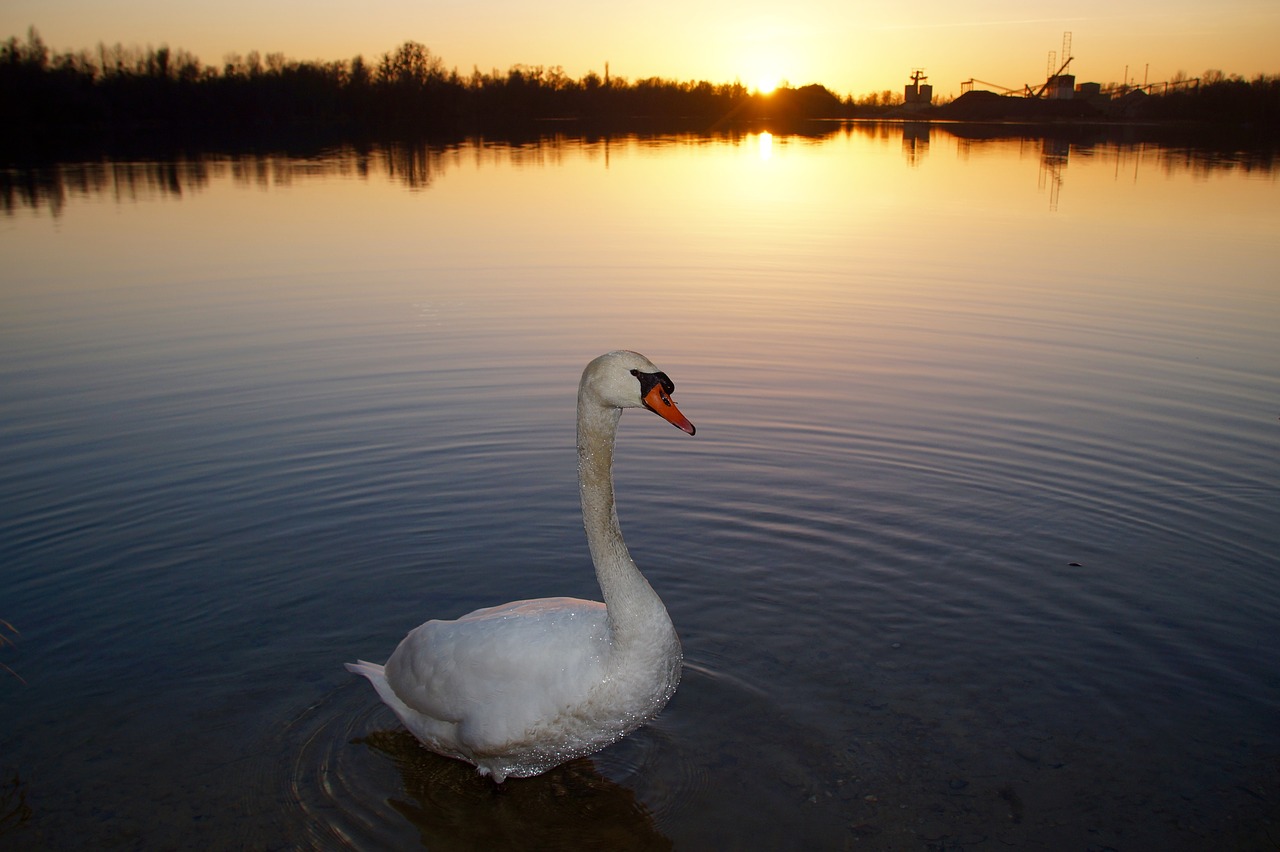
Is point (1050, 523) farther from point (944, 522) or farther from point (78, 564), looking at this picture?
point (78, 564)

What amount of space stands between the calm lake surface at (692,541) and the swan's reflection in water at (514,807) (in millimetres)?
21

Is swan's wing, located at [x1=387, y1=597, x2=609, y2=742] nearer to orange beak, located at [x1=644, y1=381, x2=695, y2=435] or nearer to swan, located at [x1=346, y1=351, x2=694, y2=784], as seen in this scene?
swan, located at [x1=346, y1=351, x2=694, y2=784]

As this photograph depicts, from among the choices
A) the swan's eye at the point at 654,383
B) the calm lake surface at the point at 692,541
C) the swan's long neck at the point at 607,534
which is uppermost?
the swan's eye at the point at 654,383

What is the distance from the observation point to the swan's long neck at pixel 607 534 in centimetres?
500

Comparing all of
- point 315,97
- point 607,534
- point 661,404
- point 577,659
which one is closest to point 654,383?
point 661,404

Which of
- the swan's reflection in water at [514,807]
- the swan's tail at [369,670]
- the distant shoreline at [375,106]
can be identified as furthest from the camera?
the distant shoreline at [375,106]

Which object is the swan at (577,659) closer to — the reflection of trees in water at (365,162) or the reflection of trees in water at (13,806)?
the reflection of trees in water at (13,806)

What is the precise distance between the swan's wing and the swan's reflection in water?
1.68ft

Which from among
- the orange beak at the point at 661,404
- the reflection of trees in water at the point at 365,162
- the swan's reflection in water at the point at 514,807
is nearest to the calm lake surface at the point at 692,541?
the swan's reflection in water at the point at 514,807

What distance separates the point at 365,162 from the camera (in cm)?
4922

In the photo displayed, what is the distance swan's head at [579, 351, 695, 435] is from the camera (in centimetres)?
476

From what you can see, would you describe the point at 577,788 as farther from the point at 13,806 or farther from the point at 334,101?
the point at 334,101

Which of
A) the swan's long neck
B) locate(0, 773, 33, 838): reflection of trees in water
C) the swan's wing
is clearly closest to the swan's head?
the swan's long neck

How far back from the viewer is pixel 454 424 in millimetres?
11211
